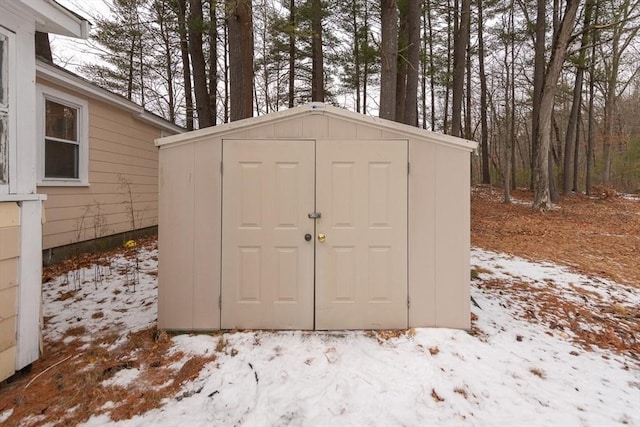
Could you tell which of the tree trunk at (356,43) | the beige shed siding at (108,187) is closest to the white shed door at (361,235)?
the beige shed siding at (108,187)

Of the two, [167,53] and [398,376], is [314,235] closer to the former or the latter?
[398,376]

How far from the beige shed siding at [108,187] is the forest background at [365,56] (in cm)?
272

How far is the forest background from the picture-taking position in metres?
8.56

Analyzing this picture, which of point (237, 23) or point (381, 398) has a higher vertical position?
point (237, 23)

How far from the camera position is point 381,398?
2561 millimetres

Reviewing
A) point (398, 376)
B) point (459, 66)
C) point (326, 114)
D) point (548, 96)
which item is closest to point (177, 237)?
point (326, 114)

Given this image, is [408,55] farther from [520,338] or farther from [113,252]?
[113,252]

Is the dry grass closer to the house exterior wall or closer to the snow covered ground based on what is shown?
the snow covered ground

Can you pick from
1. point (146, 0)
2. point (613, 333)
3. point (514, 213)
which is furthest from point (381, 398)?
point (146, 0)

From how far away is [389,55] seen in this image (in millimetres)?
6695

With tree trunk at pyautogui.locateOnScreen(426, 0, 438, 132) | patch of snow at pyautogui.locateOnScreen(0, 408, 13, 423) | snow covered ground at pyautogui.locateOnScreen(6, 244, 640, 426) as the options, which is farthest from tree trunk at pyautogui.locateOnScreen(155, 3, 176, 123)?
patch of snow at pyautogui.locateOnScreen(0, 408, 13, 423)

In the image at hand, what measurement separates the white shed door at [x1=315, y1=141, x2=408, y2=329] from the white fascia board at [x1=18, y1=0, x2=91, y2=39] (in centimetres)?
257

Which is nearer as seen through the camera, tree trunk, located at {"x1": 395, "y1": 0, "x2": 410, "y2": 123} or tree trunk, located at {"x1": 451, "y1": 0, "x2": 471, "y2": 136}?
tree trunk, located at {"x1": 395, "y1": 0, "x2": 410, "y2": 123}

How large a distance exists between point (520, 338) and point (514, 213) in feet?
32.1
